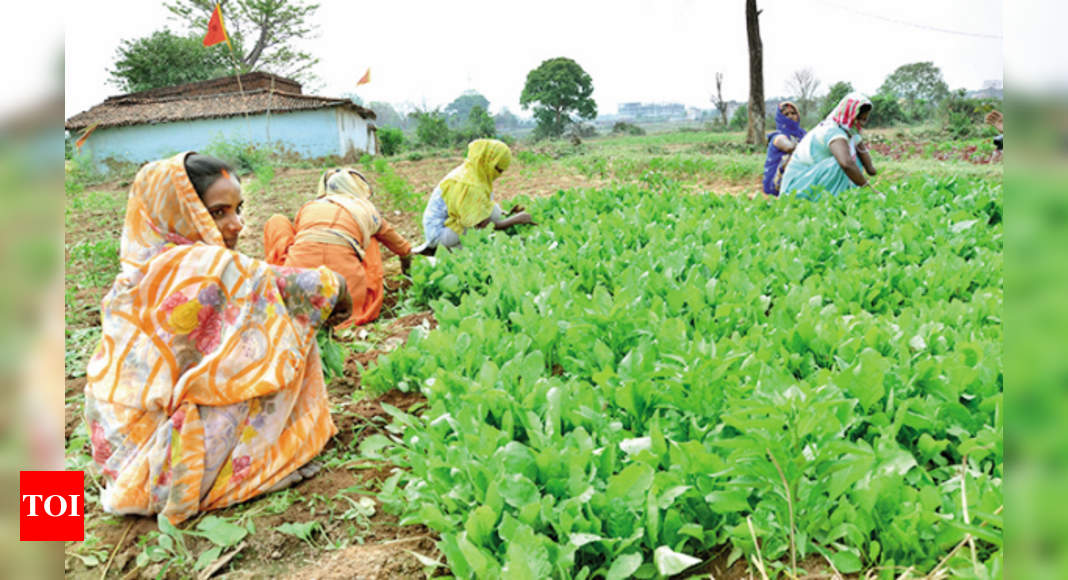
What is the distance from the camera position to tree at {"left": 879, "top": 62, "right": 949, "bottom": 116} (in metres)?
22.7

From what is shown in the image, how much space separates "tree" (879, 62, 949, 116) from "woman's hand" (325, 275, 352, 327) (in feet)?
76.1

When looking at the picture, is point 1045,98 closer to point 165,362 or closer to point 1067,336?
point 1067,336

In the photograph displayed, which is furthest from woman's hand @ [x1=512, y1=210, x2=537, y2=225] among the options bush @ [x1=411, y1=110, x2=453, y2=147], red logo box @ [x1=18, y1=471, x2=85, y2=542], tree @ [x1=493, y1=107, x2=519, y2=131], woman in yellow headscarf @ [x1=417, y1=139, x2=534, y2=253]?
tree @ [x1=493, y1=107, x2=519, y2=131]

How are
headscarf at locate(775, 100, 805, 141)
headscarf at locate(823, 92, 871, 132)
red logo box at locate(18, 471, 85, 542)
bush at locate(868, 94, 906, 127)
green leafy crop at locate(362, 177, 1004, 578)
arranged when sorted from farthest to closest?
bush at locate(868, 94, 906, 127), headscarf at locate(775, 100, 805, 141), headscarf at locate(823, 92, 871, 132), green leafy crop at locate(362, 177, 1004, 578), red logo box at locate(18, 471, 85, 542)

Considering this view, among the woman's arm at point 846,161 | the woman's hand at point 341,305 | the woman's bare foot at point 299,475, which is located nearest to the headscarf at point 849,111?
the woman's arm at point 846,161

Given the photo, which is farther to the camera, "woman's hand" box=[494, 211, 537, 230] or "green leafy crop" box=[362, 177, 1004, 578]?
"woman's hand" box=[494, 211, 537, 230]

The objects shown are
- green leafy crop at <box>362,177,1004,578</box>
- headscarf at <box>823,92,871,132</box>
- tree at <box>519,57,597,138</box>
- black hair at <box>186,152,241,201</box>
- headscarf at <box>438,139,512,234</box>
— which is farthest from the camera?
tree at <box>519,57,597,138</box>

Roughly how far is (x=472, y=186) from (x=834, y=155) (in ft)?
11.7

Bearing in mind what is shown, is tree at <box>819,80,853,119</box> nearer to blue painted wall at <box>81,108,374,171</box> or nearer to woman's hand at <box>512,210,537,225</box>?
woman's hand at <box>512,210,537,225</box>

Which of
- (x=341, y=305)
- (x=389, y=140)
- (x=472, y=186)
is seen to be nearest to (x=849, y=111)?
(x=472, y=186)

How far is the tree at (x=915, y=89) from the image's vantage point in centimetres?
2267

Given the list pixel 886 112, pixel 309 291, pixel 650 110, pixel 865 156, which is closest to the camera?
pixel 309 291

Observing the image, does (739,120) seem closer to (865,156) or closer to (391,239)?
(865,156)

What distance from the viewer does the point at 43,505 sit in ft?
1.81
